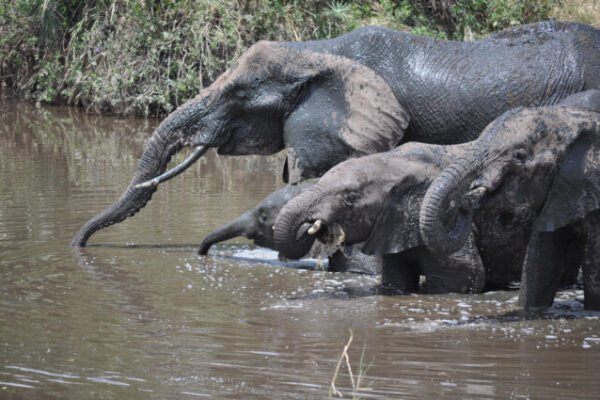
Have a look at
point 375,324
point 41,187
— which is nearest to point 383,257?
point 375,324

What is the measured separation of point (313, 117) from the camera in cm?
902

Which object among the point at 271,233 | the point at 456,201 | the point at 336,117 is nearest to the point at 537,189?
the point at 456,201

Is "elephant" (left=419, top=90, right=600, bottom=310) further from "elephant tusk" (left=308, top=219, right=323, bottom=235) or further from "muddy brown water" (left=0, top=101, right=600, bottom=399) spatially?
"elephant tusk" (left=308, top=219, right=323, bottom=235)

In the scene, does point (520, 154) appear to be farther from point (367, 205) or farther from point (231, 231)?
point (231, 231)

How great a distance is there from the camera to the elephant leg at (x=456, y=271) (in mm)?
7832

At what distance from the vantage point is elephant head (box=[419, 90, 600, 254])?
6293mm

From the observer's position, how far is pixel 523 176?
6.48 meters

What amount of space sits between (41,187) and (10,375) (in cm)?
682

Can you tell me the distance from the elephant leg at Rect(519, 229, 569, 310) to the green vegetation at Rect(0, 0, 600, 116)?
32.9 feet

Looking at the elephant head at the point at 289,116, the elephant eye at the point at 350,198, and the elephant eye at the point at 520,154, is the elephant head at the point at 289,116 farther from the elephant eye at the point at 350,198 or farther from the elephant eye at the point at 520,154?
the elephant eye at the point at 520,154

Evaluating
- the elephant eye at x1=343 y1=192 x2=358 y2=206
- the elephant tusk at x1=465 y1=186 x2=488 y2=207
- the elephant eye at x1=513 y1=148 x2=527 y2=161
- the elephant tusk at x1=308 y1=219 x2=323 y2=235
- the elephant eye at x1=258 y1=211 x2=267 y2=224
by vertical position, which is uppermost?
the elephant eye at x1=513 y1=148 x2=527 y2=161

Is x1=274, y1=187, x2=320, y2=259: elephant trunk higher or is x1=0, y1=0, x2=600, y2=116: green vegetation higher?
x1=0, y1=0, x2=600, y2=116: green vegetation

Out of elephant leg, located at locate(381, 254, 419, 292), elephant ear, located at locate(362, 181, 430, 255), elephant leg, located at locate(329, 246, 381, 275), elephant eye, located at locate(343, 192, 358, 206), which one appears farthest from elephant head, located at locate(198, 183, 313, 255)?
elephant eye, located at locate(343, 192, 358, 206)

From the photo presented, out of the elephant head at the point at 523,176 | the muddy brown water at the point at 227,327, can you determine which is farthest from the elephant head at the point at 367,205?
the elephant head at the point at 523,176
